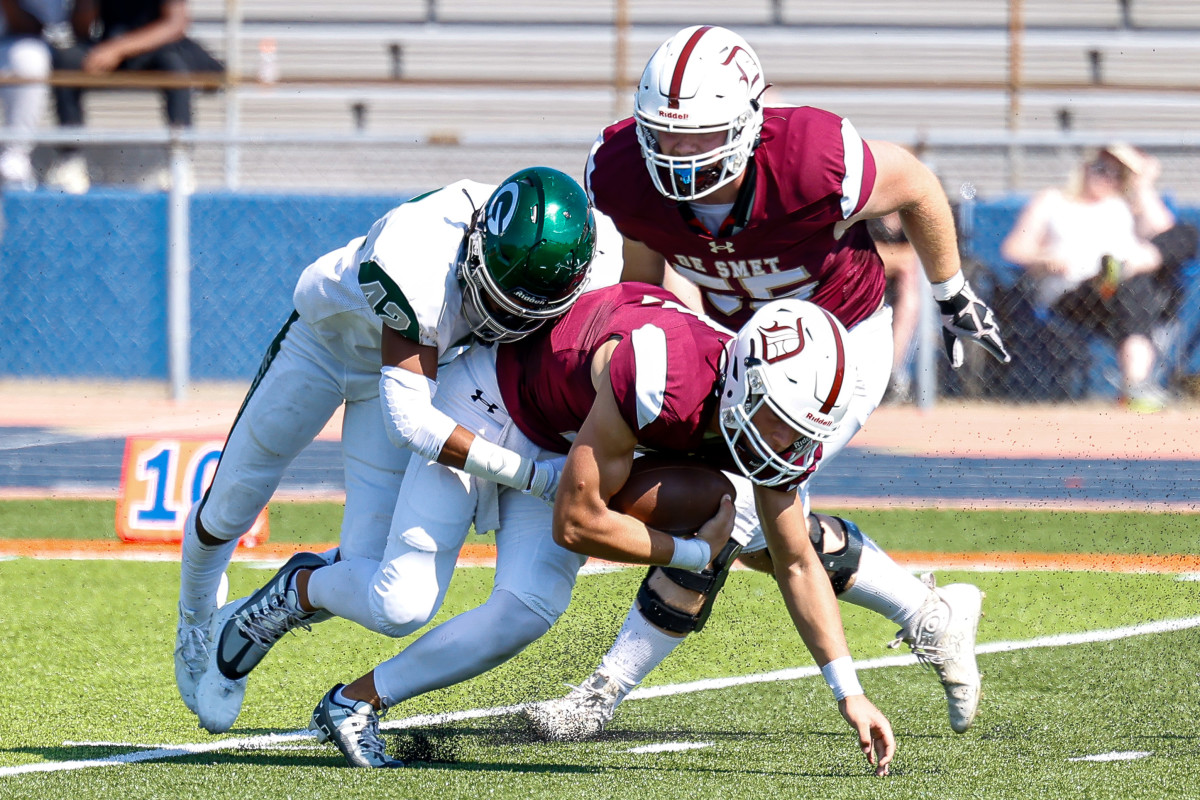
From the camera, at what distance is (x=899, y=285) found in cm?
866

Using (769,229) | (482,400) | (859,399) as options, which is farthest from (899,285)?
(482,400)

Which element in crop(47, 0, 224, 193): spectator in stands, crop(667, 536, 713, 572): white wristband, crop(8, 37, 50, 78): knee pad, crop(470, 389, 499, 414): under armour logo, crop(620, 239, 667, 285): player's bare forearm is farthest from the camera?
crop(8, 37, 50, 78): knee pad

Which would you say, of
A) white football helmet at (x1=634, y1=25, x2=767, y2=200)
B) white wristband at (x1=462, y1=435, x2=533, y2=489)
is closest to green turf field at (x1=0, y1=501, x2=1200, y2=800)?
white wristband at (x1=462, y1=435, x2=533, y2=489)

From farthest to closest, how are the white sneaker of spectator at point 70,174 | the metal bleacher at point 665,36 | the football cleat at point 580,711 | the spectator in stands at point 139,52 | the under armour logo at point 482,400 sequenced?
1. the metal bleacher at point 665,36
2. the spectator in stands at point 139,52
3. the white sneaker of spectator at point 70,174
4. the football cleat at point 580,711
5. the under armour logo at point 482,400

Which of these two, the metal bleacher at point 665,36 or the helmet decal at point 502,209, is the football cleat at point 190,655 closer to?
the helmet decal at point 502,209

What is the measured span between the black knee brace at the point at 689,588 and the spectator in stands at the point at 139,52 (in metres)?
7.29

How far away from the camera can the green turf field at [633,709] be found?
349 cm

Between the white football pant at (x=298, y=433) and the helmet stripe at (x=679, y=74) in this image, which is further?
the white football pant at (x=298, y=433)

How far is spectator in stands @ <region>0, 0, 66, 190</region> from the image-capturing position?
1047 centimetres

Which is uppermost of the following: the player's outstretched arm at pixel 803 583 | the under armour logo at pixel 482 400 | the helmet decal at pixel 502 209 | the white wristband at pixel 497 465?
the helmet decal at pixel 502 209

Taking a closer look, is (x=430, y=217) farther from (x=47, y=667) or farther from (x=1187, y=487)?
(x=1187, y=487)

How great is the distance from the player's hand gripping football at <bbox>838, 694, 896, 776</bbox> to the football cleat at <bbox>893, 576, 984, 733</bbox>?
2.31 ft

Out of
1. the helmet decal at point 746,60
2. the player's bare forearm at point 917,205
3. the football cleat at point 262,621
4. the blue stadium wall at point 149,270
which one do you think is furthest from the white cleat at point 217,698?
the blue stadium wall at point 149,270

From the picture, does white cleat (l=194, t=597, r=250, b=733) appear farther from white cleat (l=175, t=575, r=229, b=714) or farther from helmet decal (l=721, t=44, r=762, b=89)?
helmet decal (l=721, t=44, r=762, b=89)
